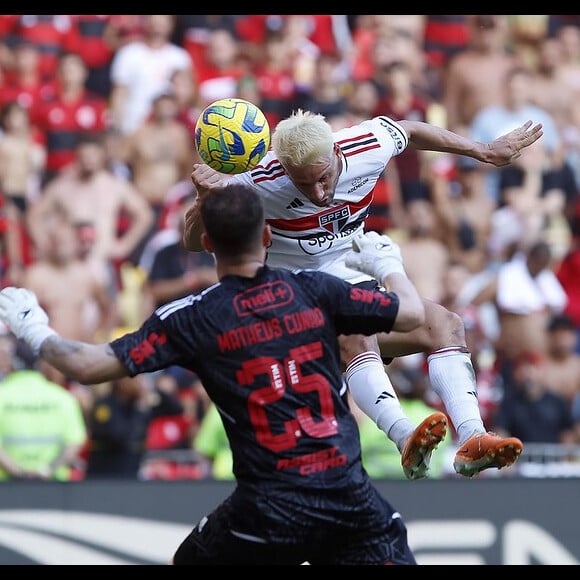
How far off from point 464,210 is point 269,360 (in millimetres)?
8391

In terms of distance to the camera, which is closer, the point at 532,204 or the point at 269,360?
the point at 269,360

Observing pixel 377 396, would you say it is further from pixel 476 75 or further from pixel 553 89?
pixel 553 89

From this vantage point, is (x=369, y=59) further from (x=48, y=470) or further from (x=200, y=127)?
(x=200, y=127)

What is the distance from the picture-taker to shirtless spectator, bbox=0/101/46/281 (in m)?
12.9

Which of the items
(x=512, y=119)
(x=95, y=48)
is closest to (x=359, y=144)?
(x=512, y=119)

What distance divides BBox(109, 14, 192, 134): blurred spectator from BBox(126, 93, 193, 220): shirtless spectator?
243 millimetres

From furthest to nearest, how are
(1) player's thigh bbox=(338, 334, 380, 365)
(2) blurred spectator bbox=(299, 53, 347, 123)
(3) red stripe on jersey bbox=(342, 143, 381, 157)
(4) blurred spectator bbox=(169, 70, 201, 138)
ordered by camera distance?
1. (4) blurred spectator bbox=(169, 70, 201, 138)
2. (2) blurred spectator bbox=(299, 53, 347, 123)
3. (1) player's thigh bbox=(338, 334, 380, 365)
4. (3) red stripe on jersey bbox=(342, 143, 381, 157)

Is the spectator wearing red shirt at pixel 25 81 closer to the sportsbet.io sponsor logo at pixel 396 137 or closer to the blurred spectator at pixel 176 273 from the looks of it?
the blurred spectator at pixel 176 273

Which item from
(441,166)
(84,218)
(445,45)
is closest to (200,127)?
(84,218)

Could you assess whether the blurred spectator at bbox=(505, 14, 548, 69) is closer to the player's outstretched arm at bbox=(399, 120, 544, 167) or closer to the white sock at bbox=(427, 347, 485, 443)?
the player's outstretched arm at bbox=(399, 120, 544, 167)

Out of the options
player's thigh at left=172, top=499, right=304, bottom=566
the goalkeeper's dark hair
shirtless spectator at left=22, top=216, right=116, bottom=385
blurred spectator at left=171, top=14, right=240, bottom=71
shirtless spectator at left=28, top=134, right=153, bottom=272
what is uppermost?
blurred spectator at left=171, top=14, right=240, bottom=71

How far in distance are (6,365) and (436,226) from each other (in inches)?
184

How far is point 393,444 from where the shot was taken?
10.4 meters

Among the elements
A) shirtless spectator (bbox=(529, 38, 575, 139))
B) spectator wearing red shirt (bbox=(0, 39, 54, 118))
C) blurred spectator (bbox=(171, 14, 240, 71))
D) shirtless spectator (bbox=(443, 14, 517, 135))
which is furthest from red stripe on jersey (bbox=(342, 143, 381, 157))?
shirtless spectator (bbox=(529, 38, 575, 139))
